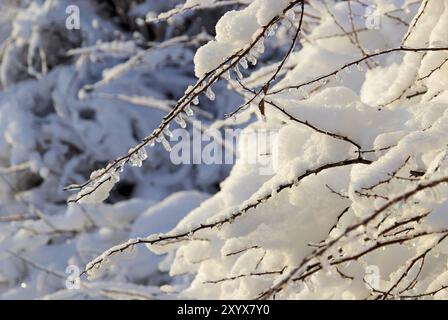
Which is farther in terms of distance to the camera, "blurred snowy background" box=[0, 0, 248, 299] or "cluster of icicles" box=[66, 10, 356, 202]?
"blurred snowy background" box=[0, 0, 248, 299]

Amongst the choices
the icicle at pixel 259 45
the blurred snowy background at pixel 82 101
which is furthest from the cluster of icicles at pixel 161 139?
the blurred snowy background at pixel 82 101

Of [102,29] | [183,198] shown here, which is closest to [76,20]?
[102,29]

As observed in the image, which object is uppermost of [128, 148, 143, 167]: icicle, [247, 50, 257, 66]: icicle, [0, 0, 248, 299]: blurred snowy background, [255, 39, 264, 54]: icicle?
[0, 0, 248, 299]: blurred snowy background

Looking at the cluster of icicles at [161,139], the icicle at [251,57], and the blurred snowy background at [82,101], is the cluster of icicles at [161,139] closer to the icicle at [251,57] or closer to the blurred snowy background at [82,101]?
the icicle at [251,57]

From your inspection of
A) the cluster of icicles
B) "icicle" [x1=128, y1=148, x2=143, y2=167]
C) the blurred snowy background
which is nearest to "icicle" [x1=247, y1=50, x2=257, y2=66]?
the cluster of icicles

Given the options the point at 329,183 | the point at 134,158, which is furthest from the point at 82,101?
the point at 134,158

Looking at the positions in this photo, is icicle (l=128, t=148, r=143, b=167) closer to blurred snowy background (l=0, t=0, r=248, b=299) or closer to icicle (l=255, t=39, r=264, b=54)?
icicle (l=255, t=39, r=264, b=54)

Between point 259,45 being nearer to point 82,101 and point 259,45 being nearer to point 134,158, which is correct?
point 134,158

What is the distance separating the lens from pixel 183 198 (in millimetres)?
3604

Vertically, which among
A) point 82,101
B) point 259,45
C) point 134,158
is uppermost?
point 82,101

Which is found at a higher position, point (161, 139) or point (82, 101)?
point (82, 101)

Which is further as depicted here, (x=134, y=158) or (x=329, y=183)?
(x=329, y=183)

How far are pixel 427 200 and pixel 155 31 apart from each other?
443cm
